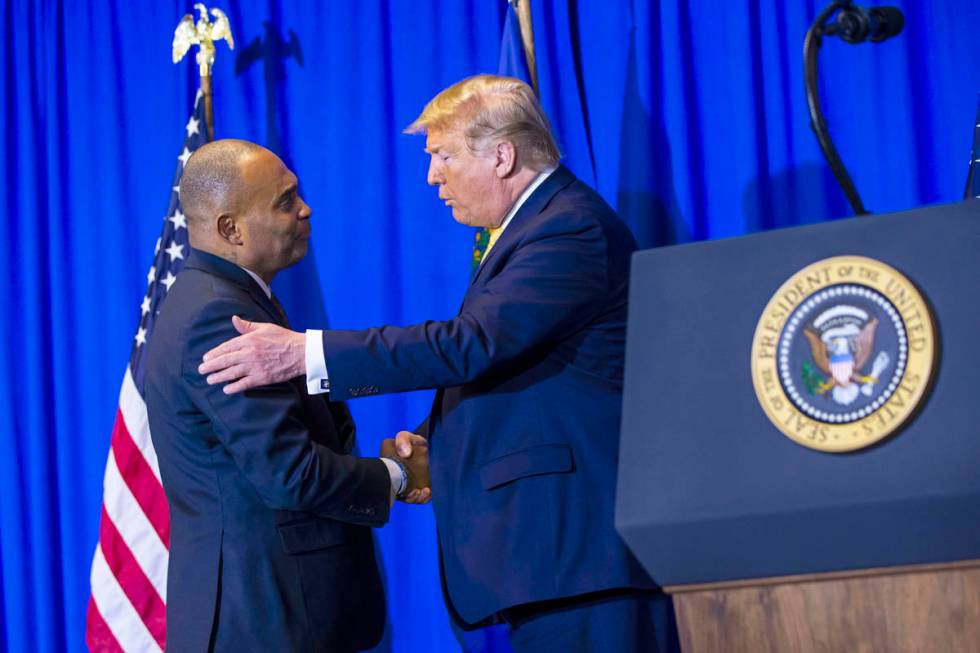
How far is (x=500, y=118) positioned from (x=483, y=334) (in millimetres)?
589

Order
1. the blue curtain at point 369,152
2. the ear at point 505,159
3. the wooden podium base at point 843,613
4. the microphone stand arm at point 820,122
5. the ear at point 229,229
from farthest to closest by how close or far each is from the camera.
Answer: the blue curtain at point 369,152, the ear at point 229,229, the ear at point 505,159, the microphone stand arm at point 820,122, the wooden podium base at point 843,613

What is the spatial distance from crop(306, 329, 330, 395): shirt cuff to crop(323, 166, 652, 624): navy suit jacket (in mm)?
20

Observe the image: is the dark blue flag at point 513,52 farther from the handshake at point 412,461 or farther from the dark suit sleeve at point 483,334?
the dark suit sleeve at point 483,334

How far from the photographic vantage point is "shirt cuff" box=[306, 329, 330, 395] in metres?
2.26

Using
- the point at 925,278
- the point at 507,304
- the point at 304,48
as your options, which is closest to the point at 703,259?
the point at 925,278

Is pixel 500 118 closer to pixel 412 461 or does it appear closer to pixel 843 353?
pixel 412 461

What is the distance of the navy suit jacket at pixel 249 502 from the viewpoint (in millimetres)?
2428

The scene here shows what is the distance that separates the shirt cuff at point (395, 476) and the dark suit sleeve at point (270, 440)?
18 centimetres

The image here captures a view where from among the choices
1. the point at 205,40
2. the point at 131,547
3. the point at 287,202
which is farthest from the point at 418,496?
the point at 205,40

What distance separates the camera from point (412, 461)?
2.91 m

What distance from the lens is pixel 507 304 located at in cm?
222

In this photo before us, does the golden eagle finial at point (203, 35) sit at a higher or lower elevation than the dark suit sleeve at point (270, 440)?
higher

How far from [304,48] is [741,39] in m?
1.56

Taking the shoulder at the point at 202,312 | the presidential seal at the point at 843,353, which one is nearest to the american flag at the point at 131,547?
the shoulder at the point at 202,312
